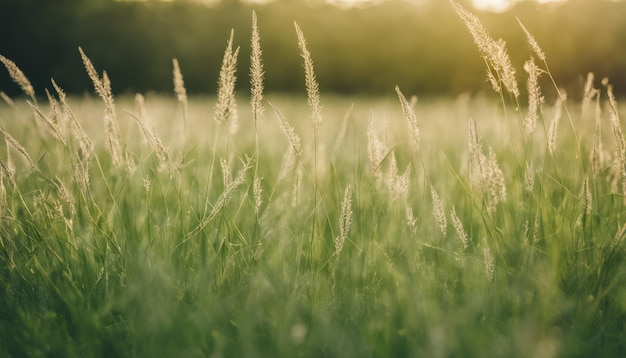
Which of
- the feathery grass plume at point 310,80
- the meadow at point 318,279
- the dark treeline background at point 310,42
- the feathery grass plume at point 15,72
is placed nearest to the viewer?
the meadow at point 318,279

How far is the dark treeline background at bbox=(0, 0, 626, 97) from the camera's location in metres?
10.4

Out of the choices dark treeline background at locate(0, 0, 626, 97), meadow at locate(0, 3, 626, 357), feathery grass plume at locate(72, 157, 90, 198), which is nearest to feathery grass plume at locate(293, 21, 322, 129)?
meadow at locate(0, 3, 626, 357)

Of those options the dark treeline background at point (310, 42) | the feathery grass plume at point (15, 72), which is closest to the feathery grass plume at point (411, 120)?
the feathery grass plume at point (15, 72)

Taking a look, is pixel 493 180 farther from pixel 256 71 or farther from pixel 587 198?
pixel 256 71

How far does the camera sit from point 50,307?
4.07 feet

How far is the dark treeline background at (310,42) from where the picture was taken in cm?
1044

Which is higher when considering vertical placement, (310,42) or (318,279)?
(310,42)

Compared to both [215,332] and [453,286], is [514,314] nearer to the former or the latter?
[453,286]

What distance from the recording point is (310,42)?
12.5 meters

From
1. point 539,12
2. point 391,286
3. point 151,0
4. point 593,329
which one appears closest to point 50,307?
point 391,286

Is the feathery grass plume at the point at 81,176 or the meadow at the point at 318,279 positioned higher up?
the feathery grass plume at the point at 81,176

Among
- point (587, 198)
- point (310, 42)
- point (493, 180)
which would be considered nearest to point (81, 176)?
point (493, 180)

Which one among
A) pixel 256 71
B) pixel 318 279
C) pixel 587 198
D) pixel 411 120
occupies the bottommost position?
pixel 318 279

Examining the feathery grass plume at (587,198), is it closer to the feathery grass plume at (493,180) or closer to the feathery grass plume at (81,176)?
the feathery grass plume at (493,180)
